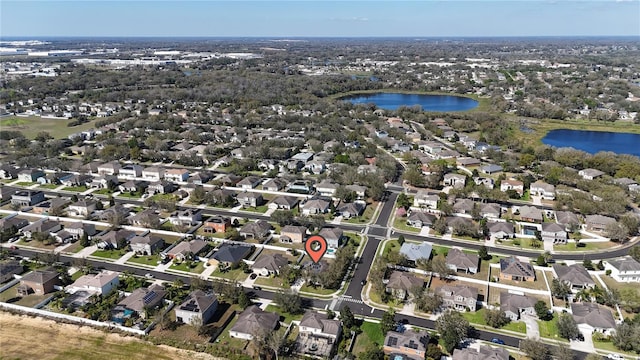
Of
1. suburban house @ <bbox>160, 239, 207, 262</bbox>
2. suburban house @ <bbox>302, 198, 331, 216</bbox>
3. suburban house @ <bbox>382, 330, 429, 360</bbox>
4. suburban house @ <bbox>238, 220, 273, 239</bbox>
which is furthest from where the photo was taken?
suburban house @ <bbox>302, 198, 331, 216</bbox>

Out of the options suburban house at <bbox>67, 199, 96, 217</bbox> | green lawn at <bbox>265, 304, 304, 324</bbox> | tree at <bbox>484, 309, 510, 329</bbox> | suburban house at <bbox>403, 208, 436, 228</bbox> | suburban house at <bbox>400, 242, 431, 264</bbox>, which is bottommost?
green lawn at <bbox>265, 304, 304, 324</bbox>

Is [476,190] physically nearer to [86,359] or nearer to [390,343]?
[390,343]

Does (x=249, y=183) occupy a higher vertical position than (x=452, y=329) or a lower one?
higher

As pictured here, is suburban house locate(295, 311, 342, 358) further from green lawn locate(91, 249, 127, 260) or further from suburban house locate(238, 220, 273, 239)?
green lawn locate(91, 249, 127, 260)

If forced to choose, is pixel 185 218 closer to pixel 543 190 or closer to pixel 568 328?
pixel 568 328

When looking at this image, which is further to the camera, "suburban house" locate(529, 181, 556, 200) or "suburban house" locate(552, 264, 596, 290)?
"suburban house" locate(529, 181, 556, 200)

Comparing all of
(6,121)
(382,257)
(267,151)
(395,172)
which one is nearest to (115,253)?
(382,257)

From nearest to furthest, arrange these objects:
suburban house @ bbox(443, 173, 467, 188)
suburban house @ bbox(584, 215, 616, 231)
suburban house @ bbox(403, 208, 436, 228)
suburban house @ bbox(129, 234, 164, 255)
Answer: suburban house @ bbox(129, 234, 164, 255) → suburban house @ bbox(584, 215, 616, 231) → suburban house @ bbox(403, 208, 436, 228) → suburban house @ bbox(443, 173, 467, 188)

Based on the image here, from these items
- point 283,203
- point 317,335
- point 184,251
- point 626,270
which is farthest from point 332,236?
point 626,270

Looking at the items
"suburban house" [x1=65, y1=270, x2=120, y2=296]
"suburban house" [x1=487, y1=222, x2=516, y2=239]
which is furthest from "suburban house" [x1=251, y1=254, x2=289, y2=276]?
"suburban house" [x1=487, y1=222, x2=516, y2=239]
